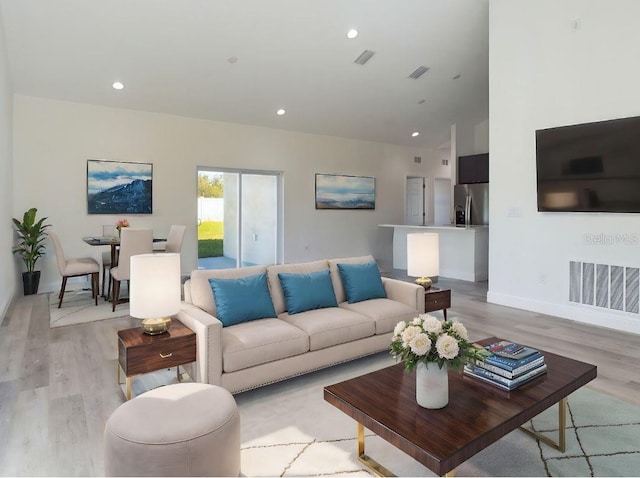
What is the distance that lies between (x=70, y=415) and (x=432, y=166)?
401 inches

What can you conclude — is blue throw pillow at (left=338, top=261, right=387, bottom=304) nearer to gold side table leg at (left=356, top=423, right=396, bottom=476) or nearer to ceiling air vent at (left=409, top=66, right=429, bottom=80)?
gold side table leg at (left=356, top=423, right=396, bottom=476)

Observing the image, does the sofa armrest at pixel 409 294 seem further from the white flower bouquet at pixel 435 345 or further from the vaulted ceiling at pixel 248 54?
the vaulted ceiling at pixel 248 54

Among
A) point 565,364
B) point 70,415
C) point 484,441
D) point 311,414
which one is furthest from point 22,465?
point 565,364

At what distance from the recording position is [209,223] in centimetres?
784

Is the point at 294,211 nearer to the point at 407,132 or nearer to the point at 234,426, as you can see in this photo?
the point at 407,132

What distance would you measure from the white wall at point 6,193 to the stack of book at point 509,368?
4.99 m

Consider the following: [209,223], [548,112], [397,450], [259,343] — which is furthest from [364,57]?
[397,450]

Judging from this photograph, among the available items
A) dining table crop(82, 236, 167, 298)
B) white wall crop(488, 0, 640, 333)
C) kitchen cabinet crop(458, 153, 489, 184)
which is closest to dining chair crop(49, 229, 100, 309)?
dining table crop(82, 236, 167, 298)

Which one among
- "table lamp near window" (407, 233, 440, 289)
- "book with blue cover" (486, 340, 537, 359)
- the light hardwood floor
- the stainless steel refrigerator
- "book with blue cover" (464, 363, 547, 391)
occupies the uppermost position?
the stainless steel refrigerator

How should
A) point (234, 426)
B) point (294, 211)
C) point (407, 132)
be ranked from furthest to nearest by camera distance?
point (407, 132) < point (294, 211) < point (234, 426)

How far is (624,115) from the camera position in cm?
418

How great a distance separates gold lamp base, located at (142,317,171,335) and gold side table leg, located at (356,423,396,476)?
1.41m

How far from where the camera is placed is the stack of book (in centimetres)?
200

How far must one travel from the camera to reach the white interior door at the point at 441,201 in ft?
36.4
